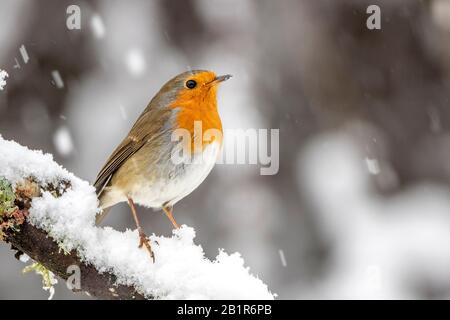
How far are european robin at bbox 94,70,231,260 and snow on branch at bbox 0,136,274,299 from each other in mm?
1009

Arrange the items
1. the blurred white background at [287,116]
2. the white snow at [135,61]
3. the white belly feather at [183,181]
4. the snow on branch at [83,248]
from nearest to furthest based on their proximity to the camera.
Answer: the snow on branch at [83,248] < the white belly feather at [183,181] < the blurred white background at [287,116] < the white snow at [135,61]

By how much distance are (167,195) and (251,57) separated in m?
2.74

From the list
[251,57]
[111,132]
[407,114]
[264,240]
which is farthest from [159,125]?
[407,114]

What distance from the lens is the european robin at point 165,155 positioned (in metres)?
3.39

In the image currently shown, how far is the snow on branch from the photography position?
2172 mm

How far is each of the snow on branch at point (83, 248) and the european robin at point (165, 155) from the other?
1.01 metres

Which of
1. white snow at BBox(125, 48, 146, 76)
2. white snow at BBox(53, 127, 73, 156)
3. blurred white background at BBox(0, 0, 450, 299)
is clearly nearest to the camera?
Answer: white snow at BBox(53, 127, 73, 156)

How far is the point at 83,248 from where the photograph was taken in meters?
2.24

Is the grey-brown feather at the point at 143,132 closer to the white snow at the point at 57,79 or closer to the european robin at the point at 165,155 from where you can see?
the european robin at the point at 165,155

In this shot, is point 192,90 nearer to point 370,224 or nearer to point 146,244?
point 146,244

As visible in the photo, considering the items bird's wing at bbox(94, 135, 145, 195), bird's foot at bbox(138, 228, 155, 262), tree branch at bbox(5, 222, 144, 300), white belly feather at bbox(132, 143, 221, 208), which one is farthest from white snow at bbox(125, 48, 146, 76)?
tree branch at bbox(5, 222, 144, 300)

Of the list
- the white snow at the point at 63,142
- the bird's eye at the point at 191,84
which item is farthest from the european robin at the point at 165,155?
the white snow at the point at 63,142

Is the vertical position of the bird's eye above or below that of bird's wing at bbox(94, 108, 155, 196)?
above

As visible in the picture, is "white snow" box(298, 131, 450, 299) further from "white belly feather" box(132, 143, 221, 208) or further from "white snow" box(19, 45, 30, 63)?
"white snow" box(19, 45, 30, 63)
